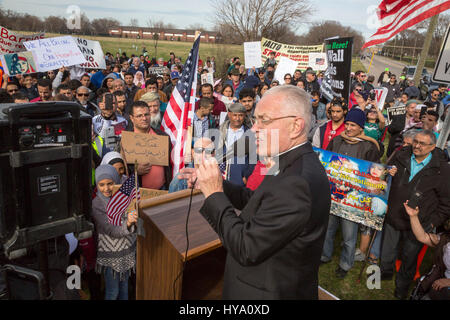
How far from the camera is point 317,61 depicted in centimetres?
1402

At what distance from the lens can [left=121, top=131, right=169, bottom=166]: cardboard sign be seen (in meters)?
3.51

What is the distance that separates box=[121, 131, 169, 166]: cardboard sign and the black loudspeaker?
1.60 m

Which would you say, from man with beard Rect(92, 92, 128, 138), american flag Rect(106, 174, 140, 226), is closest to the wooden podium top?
american flag Rect(106, 174, 140, 226)

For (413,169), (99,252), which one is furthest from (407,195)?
(99,252)

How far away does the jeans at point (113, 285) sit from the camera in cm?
306

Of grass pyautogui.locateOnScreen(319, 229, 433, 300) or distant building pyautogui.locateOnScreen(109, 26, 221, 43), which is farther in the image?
distant building pyautogui.locateOnScreen(109, 26, 221, 43)

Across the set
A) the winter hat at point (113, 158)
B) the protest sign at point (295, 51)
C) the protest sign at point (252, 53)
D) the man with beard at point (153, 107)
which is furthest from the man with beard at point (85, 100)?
the protest sign at point (295, 51)

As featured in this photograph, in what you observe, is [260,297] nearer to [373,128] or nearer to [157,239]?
[157,239]

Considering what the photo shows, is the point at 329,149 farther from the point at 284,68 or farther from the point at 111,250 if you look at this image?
the point at 284,68

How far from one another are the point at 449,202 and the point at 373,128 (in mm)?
2921

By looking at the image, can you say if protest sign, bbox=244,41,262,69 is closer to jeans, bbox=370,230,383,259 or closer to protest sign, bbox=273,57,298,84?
protest sign, bbox=273,57,298,84

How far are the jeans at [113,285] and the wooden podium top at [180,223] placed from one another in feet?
4.48

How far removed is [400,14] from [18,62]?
348 inches

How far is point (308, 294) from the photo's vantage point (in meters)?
1.65
